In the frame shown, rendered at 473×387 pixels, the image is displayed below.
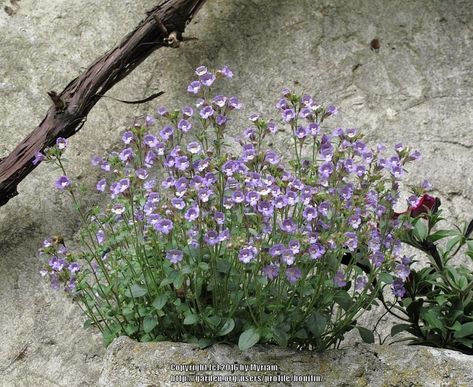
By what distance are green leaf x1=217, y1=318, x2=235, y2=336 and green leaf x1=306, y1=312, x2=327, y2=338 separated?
16cm

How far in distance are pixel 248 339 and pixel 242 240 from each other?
0.23 metres

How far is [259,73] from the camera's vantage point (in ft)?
8.52

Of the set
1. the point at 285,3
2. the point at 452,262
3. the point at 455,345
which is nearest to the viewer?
the point at 455,345

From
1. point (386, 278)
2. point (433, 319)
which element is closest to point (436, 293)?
point (433, 319)

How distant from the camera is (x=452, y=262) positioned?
230cm

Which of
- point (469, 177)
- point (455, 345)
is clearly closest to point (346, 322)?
point (455, 345)

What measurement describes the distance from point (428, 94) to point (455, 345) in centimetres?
95

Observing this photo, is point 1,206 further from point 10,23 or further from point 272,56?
point 272,56

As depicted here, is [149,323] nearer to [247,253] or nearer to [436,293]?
[247,253]

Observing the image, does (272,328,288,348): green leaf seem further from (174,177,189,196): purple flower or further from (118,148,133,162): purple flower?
(118,148,133,162): purple flower

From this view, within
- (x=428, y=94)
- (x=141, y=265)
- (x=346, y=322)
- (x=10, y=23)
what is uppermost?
(x=10, y=23)

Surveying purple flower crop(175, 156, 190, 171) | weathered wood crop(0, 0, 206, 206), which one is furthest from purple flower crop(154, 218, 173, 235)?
weathered wood crop(0, 0, 206, 206)

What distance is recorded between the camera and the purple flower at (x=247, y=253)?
154 cm

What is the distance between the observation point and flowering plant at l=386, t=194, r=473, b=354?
1.80 m
